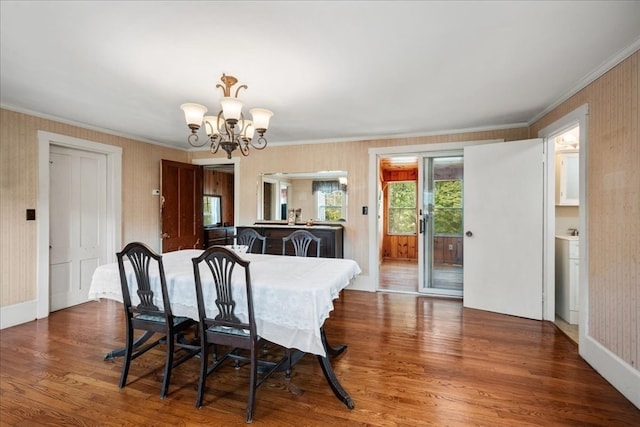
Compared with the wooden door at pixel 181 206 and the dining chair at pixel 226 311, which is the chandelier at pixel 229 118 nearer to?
the dining chair at pixel 226 311

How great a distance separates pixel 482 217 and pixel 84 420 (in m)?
4.10

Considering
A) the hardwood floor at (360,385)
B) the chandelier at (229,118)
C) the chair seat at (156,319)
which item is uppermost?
the chandelier at (229,118)

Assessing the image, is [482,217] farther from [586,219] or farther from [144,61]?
[144,61]

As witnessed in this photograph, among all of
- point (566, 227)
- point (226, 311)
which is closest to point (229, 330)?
point (226, 311)

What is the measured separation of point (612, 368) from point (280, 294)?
241 cm

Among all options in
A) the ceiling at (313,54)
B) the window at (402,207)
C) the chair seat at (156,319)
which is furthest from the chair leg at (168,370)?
the window at (402,207)

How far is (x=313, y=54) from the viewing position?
7.13ft

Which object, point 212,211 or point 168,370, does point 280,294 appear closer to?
point 168,370

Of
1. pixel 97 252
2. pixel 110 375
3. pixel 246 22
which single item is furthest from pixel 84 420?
pixel 97 252

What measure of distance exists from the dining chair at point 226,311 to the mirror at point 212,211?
13.6 feet

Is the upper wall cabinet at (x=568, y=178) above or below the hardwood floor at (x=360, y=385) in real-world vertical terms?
above

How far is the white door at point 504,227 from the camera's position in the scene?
11.5 ft

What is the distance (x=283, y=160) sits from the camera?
16.8 feet

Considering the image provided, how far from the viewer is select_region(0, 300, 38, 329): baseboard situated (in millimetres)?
3250
